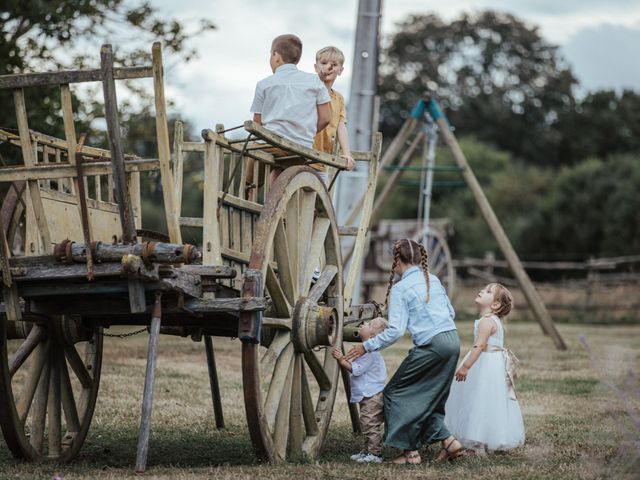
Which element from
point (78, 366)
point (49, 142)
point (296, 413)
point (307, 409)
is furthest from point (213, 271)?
point (78, 366)

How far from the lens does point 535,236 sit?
33875 millimetres

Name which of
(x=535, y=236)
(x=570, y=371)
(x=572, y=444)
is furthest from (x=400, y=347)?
(x=535, y=236)

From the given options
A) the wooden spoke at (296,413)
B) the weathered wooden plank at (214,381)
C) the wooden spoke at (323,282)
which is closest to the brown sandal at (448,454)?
the wooden spoke at (296,413)

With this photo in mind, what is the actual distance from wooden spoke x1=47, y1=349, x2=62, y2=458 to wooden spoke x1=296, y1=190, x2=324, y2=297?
5.09 ft

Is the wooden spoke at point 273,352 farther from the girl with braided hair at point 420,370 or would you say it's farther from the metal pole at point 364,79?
the metal pole at point 364,79

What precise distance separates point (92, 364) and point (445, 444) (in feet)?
7.31

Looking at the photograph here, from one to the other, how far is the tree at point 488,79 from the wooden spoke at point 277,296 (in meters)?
42.2

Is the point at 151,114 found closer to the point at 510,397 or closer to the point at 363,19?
the point at 363,19

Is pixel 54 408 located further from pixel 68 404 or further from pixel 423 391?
pixel 423 391

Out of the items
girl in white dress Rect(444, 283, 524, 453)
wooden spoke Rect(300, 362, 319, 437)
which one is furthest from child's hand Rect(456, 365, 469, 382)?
wooden spoke Rect(300, 362, 319, 437)

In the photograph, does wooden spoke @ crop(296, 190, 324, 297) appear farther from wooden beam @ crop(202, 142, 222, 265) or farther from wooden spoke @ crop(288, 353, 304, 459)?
wooden beam @ crop(202, 142, 222, 265)

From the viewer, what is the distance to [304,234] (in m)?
6.05

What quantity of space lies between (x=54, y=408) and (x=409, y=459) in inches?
82.3

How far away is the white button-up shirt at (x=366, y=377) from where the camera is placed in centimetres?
646
